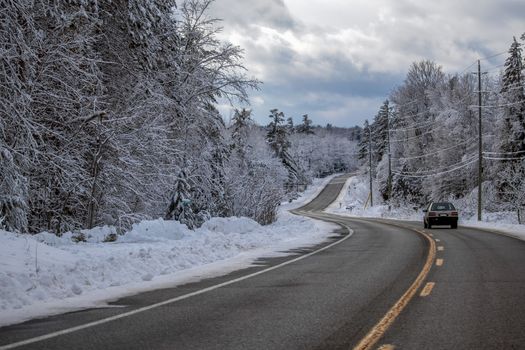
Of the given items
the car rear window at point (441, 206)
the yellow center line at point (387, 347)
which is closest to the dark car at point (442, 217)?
the car rear window at point (441, 206)

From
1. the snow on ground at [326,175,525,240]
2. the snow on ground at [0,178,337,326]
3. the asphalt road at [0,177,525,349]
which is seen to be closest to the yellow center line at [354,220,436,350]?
the asphalt road at [0,177,525,349]

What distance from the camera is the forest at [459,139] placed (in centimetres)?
4456

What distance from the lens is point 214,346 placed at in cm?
534

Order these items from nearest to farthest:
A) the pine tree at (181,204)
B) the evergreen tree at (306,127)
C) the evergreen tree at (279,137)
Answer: the pine tree at (181,204)
the evergreen tree at (279,137)
the evergreen tree at (306,127)

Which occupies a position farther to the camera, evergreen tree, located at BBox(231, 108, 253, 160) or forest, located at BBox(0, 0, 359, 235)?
evergreen tree, located at BBox(231, 108, 253, 160)

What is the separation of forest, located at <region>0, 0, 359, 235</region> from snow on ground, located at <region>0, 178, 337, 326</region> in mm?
1584

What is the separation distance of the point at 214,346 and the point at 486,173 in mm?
50240

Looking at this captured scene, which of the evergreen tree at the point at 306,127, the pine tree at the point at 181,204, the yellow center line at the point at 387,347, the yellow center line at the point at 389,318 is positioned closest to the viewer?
the yellow center line at the point at 387,347

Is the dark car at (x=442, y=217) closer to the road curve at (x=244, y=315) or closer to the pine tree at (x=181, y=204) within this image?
the pine tree at (x=181, y=204)

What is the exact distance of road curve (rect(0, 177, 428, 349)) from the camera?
5551 mm

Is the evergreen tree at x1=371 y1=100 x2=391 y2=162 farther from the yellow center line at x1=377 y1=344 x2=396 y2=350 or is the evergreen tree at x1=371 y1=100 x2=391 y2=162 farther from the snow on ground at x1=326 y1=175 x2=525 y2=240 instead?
the yellow center line at x1=377 y1=344 x2=396 y2=350

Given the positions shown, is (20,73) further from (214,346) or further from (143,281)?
(214,346)

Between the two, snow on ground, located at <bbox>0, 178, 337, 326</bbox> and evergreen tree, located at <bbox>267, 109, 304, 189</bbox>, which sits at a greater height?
evergreen tree, located at <bbox>267, 109, 304, 189</bbox>

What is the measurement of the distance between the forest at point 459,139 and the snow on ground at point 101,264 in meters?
26.4
